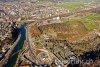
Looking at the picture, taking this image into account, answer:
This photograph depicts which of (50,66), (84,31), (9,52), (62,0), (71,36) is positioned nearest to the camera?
(50,66)

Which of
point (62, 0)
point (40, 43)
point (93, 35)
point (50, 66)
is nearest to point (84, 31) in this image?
point (93, 35)

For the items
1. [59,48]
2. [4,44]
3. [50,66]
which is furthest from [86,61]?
[4,44]

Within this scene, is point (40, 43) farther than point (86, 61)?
Yes

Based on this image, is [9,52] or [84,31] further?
[84,31]

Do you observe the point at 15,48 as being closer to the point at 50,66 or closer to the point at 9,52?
the point at 9,52

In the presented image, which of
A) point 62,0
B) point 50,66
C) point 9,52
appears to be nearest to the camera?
point 50,66

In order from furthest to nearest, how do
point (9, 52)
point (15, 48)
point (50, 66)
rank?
point (15, 48) < point (9, 52) < point (50, 66)

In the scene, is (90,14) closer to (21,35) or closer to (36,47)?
(21,35)

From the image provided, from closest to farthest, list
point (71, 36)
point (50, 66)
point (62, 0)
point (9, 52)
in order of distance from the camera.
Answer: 1. point (50, 66)
2. point (9, 52)
3. point (71, 36)
4. point (62, 0)
